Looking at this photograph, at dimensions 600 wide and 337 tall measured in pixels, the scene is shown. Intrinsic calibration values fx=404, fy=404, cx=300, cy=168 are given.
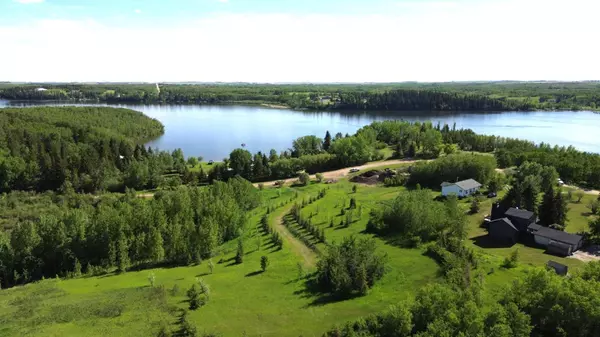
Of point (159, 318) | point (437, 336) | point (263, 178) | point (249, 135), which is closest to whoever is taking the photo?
point (437, 336)

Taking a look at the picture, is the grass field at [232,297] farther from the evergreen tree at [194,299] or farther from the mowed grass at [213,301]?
the evergreen tree at [194,299]

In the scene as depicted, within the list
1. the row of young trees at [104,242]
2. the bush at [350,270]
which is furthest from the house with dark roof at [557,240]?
the row of young trees at [104,242]

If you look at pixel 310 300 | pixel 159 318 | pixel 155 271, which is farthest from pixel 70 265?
pixel 310 300

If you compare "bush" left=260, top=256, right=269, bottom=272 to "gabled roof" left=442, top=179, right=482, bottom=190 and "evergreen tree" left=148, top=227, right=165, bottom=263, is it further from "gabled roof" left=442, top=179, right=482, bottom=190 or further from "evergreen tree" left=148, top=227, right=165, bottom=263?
"gabled roof" left=442, top=179, right=482, bottom=190

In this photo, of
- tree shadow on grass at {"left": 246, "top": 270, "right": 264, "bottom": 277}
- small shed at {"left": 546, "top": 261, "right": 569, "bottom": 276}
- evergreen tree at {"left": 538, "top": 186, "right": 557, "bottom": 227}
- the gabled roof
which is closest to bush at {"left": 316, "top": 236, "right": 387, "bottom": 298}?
tree shadow on grass at {"left": 246, "top": 270, "right": 264, "bottom": 277}

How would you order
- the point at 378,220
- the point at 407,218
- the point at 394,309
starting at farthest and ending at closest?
the point at 378,220 → the point at 407,218 → the point at 394,309

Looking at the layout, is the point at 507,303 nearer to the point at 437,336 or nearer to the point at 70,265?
the point at 437,336
